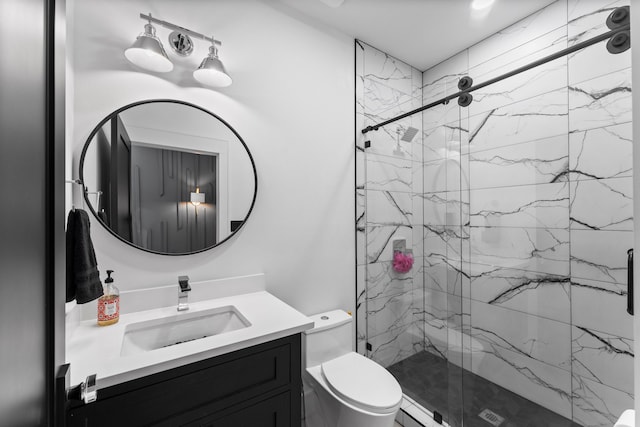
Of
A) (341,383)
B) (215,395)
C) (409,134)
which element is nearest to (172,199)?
(215,395)

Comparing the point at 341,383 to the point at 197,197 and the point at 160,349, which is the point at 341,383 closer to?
the point at 160,349

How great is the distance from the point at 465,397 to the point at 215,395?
1439 mm

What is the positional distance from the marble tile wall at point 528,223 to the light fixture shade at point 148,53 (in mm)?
1455

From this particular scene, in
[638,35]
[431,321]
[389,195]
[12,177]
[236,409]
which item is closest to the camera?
[12,177]

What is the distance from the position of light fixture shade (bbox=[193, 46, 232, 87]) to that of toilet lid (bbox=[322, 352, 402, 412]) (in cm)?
164

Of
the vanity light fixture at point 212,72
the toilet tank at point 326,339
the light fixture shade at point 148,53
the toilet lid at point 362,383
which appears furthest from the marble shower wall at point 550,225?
the light fixture shade at point 148,53

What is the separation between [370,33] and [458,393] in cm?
248

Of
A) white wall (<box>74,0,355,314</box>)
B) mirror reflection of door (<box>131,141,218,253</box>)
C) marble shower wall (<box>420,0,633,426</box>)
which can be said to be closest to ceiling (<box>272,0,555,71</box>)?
white wall (<box>74,0,355,314</box>)

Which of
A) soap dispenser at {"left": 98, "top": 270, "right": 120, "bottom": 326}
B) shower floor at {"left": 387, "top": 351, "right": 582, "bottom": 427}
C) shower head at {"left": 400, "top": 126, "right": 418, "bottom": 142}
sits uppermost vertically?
shower head at {"left": 400, "top": 126, "right": 418, "bottom": 142}

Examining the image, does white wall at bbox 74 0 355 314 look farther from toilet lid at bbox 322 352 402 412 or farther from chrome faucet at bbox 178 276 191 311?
toilet lid at bbox 322 352 402 412

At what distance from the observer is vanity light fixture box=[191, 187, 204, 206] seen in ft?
4.84

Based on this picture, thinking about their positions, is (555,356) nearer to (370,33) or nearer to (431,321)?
(431,321)

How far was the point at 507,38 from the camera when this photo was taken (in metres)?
1.98

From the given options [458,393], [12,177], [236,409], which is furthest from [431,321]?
[12,177]
